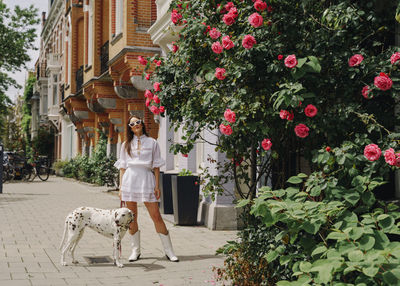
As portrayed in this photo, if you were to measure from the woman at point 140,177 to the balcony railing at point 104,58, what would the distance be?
40.7 ft

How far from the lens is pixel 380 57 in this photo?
427 centimetres

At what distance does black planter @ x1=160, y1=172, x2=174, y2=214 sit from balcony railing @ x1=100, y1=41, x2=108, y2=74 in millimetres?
8919

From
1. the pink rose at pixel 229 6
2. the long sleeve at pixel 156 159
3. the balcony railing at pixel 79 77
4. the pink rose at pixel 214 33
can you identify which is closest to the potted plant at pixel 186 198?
the long sleeve at pixel 156 159

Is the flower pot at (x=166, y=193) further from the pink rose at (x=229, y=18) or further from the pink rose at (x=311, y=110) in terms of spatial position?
the pink rose at (x=311, y=110)

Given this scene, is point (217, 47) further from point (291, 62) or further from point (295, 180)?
point (295, 180)

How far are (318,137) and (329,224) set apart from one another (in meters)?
1.11

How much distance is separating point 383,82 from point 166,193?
23.8 feet

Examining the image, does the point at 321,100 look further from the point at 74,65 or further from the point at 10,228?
the point at 74,65

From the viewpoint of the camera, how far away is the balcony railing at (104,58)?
18.5 meters

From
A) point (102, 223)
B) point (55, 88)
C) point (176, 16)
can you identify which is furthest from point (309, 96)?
point (55, 88)

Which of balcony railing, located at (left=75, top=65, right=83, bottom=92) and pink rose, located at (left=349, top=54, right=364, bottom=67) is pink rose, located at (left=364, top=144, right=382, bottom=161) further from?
balcony railing, located at (left=75, top=65, right=83, bottom=92)

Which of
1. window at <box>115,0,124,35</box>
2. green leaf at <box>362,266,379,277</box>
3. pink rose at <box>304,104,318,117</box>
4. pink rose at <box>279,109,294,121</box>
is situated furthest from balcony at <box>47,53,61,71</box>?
green leaf at <box>362,266,379,277</box>

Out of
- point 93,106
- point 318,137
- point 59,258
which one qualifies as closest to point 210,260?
point 59,258

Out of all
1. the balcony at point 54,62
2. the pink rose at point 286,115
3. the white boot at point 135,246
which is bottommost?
the white boot at point 135,246
